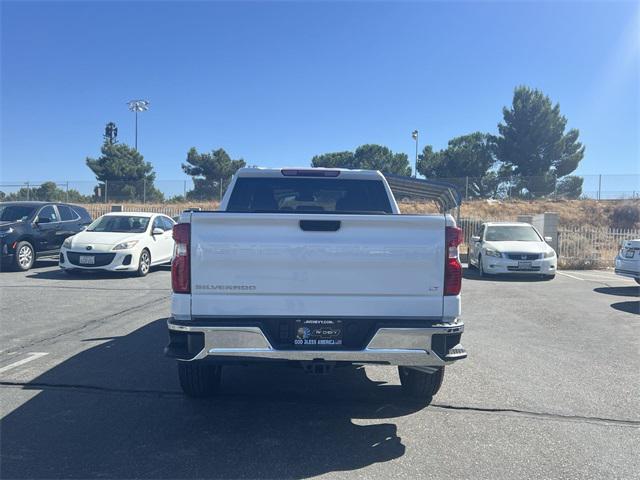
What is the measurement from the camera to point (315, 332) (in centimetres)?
371

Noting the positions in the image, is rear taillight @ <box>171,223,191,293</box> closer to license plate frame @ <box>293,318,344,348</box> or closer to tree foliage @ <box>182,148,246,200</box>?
license plate frame @ <box>293,318,344,348</box>

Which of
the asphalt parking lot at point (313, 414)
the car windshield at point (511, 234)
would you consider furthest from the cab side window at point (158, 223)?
the car windshield at point (511, 234)

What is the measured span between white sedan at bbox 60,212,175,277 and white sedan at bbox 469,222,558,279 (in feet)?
26.5

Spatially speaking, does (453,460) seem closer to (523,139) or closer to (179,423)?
(179,423)

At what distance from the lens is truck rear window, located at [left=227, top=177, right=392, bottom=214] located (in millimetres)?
5449

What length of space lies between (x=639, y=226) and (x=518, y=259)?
2394 centimetres

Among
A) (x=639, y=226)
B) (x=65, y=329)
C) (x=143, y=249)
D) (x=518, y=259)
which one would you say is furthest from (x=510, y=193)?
(x=65, y=329)

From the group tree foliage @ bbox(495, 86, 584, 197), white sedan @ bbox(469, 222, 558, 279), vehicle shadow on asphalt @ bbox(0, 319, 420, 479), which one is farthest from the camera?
tree foliage @ bbox(495, 86, 584, 197)

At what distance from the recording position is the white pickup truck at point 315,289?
3.62 meters

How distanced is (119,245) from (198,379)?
27.0 feet

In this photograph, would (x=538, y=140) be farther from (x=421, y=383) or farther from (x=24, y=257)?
(x=421, y=383)

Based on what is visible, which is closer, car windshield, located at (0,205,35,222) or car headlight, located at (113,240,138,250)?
car headlight, located at (113,240,138,250)

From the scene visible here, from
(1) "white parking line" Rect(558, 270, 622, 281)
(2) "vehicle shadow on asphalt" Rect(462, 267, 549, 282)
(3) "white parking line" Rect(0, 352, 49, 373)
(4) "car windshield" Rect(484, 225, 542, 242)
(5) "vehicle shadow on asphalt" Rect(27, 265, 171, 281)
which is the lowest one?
(1) "white parking line" Rect(558, 270, 622, 281)

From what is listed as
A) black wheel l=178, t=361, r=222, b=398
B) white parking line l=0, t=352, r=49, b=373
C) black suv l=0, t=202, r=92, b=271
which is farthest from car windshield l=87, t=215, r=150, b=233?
black wheel l=178, t=361, r=222, b=398
